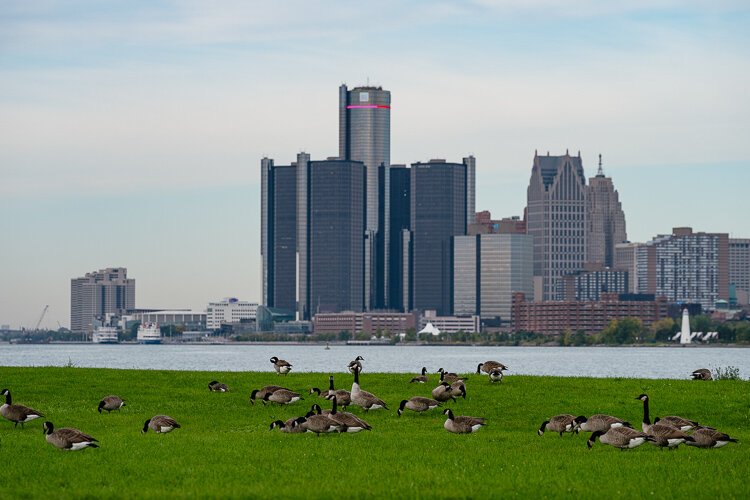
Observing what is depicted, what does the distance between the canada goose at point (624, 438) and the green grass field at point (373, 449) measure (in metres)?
0.29

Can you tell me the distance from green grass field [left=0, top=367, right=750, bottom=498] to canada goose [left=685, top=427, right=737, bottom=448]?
22cm

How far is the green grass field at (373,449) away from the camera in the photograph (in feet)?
88.8

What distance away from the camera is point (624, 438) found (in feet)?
106

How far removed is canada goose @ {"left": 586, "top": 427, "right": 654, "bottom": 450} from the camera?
32.4 meters

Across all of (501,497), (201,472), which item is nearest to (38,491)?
(201,472)

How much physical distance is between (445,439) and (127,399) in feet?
43.6

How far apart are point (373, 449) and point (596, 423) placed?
590 cm

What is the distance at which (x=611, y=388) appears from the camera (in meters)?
45.7

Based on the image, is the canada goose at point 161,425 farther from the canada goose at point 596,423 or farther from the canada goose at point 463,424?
the canada goose at point 596,423

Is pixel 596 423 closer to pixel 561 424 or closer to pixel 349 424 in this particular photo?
pixel 561 424

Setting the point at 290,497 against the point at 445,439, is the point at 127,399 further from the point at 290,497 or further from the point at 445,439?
the point at 290,497

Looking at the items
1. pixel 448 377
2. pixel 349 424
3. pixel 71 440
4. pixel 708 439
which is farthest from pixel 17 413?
pixel 708 439

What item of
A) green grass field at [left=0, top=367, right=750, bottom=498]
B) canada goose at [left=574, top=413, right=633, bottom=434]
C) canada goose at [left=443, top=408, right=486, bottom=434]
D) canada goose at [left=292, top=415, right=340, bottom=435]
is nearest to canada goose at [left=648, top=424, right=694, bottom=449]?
green grass field at [left=0, top=367, right=750, bottom=498]

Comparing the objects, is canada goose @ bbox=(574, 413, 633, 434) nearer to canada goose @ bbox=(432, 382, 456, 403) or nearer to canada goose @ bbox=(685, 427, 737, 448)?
canada goose @ bbox=(685, 427, 737, 448)
